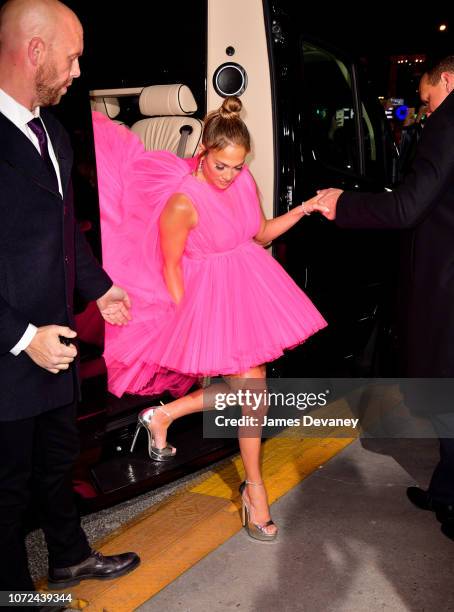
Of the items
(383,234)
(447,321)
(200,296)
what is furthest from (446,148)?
(383,234)

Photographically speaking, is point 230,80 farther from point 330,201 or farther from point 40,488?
point 40,488

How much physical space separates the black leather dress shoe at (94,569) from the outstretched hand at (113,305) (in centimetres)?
85

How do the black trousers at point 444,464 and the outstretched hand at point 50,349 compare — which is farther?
the black trousers at point 444,464

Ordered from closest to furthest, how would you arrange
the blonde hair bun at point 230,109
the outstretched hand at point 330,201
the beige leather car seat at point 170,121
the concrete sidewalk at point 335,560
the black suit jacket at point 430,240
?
the concrete sidewalk at point 335,560
the black suit jacket at point 430,240
the blonde hair bun at point 230,109
the outstretched hand at point 330,201
the beige leather car seat at point 170,121

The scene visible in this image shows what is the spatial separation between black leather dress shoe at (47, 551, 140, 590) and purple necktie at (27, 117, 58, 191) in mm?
1336

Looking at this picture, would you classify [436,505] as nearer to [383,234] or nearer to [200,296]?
[200,296]

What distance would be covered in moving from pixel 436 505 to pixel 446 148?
1.49 m

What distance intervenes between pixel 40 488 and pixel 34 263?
84cm

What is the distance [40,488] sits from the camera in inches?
92.5

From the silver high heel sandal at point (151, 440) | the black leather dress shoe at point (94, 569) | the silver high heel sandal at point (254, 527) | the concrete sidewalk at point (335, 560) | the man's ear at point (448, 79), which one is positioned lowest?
the concrete sidewalk at point (335, 560)

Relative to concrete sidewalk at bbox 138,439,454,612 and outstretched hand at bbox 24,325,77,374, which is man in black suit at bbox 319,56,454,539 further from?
outstretched hand at bbox 24,325,77,374

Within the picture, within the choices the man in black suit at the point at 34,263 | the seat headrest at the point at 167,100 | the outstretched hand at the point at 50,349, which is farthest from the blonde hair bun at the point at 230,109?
the outstretched hand at the point at 50,349

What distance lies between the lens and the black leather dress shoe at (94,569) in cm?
244

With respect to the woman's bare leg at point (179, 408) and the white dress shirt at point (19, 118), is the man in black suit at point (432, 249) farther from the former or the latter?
the white dress shirt at point (19, 118)
